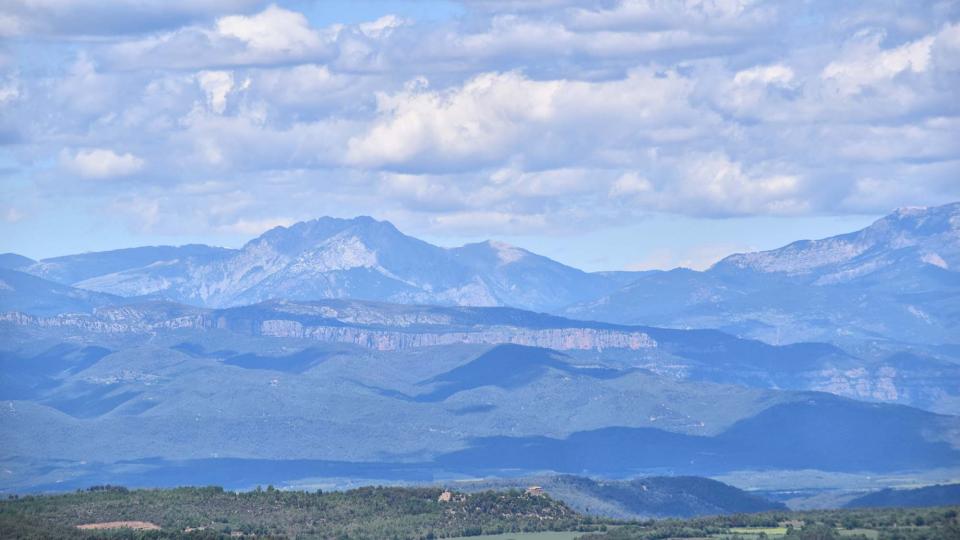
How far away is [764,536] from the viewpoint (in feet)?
649

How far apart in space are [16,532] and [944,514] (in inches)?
3226

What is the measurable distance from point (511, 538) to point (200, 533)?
28093mm

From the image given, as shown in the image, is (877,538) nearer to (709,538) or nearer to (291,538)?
(709,538)

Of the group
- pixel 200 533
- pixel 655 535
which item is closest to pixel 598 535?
pixel 655 535

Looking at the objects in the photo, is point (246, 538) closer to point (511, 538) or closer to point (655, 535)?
point (511, 538)

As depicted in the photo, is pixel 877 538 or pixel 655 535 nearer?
pixel 877 538

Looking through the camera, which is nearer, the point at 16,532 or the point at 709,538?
the point at 16,532

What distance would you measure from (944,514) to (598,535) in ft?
102

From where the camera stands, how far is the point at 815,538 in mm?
189625

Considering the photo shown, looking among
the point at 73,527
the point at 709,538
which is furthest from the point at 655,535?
the point at 73,527

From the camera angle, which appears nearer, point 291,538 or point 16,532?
point 16,532

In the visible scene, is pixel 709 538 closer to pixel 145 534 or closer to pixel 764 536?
pixel 764 536

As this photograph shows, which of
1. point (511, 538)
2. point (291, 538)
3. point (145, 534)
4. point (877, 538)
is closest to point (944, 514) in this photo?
point (877, 538)

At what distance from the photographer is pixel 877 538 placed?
613 feet
